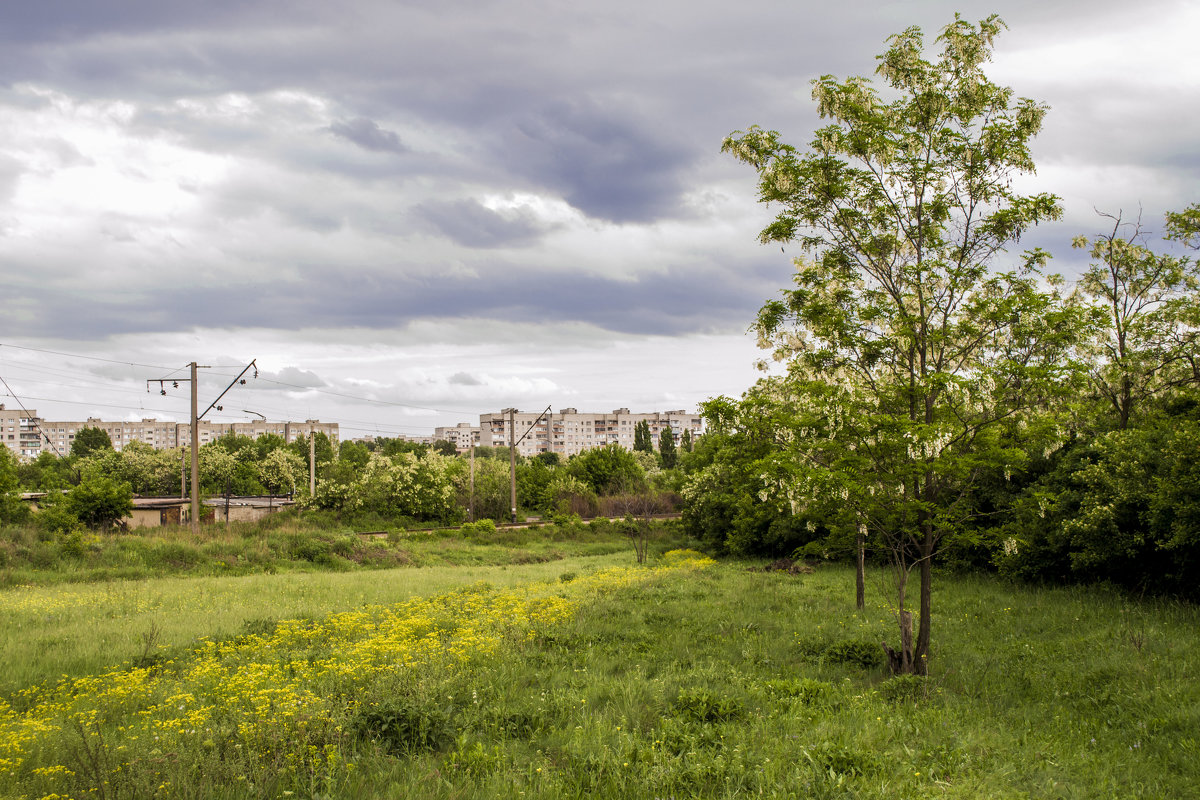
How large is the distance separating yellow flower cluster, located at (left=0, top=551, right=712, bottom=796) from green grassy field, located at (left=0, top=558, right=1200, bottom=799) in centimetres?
4

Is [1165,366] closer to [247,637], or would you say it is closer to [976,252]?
[976,252]

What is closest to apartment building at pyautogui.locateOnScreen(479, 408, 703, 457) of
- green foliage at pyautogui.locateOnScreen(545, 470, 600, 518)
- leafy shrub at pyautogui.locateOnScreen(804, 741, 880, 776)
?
green foliage at pyautogui.locateOnScreen(545, 470, 600, 518)

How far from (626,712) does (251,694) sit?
13.9 ft

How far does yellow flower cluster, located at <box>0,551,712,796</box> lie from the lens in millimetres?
6371

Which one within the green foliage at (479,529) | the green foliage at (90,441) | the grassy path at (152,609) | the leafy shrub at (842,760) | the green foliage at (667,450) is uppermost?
the green foliage at (90,441)

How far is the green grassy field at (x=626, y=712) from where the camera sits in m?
5.87

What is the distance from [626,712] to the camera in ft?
25.4

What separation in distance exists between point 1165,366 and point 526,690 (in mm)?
20887

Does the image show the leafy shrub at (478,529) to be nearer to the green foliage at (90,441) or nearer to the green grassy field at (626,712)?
the green grassy field at (626,712)

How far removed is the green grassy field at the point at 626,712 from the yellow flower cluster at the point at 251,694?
43 mm

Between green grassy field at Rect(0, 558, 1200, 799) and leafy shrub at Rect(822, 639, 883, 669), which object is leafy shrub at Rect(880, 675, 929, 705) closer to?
green grassy field at Rect(0, 558, 1200, 799)

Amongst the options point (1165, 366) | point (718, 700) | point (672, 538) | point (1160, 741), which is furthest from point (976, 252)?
point (672, 538)

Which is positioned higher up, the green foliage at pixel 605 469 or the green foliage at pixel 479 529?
the green foliage at pixel 605 469

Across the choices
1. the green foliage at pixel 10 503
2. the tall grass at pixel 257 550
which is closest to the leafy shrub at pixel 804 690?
the tall grass at pixel 257 550
